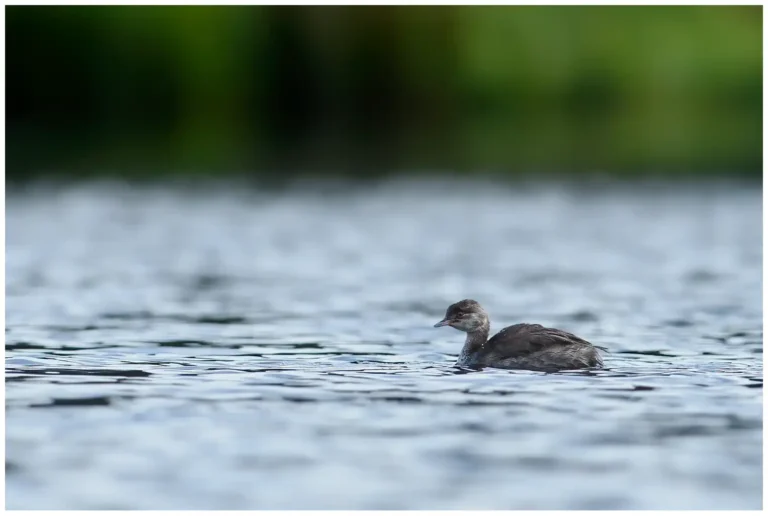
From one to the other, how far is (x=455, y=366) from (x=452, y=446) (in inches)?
116

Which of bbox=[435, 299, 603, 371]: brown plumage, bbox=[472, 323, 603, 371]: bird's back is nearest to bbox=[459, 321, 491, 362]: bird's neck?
bbox=[435, 299, 603, 371]: brown plumage

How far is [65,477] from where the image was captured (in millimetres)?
8453

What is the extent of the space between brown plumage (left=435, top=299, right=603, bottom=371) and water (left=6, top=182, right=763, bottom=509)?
22 centimetres

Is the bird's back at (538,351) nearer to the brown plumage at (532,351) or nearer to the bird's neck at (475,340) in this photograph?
the brown plumage at (532,351)

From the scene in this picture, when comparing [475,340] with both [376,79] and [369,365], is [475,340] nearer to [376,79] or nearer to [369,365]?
[369,365]

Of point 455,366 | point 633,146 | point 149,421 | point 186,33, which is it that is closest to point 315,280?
point 455,366

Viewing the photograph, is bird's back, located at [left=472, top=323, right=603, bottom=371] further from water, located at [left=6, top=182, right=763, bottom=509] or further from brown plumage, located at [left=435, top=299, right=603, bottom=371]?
water, located at [left=6, top=182, right=763, bottom=509]

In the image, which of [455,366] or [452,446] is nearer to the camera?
[452,446]

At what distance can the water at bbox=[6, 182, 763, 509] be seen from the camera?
839cm

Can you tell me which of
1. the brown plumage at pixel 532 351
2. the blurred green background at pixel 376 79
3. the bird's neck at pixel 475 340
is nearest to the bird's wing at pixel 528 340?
the brown plumage at pixel 532 351

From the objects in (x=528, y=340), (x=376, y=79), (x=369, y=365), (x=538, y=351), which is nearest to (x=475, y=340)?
(x=528, y=340)

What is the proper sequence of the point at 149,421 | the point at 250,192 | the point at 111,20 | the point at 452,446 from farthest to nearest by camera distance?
the point at 111,20 < the point at 250,192 < the point at 149,421 < the point at 452,446

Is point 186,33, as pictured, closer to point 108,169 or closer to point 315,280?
point 108,169

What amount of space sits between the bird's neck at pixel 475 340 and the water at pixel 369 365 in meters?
0.25
